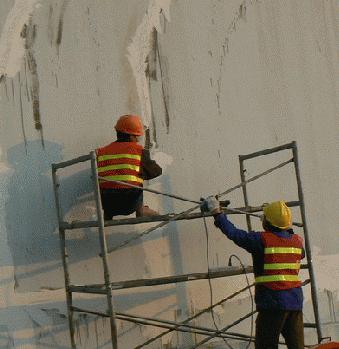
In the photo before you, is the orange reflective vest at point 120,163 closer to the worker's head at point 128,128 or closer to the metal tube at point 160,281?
the worker's head at point 128,128

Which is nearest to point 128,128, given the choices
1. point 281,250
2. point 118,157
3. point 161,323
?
point 118,157

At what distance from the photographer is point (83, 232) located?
7.85 meters

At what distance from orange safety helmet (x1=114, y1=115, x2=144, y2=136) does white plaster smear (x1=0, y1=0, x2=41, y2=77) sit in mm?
1160

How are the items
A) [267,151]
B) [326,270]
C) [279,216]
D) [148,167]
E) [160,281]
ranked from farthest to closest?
[326,270] < [267,151] < [148,167] < [160,281] < [279,216]

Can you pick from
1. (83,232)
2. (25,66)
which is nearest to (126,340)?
(83,232)

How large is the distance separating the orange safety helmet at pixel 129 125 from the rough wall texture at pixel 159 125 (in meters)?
0.51

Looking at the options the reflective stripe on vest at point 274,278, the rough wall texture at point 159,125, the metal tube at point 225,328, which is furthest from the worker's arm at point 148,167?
the metal tube at point 225,328

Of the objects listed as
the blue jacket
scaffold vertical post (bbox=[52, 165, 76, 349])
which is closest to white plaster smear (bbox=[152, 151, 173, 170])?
scaffold vertical post (bbox=[52, 165, 76, 349])

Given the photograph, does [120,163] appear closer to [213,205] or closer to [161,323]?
[213,205]

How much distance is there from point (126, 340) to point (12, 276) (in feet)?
4.13

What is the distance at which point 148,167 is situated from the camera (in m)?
7.59

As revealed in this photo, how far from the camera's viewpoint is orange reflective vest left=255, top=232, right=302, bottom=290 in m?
6.94

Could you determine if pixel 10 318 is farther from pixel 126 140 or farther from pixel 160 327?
pixel 126 140

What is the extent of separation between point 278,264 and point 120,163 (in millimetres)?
1680
